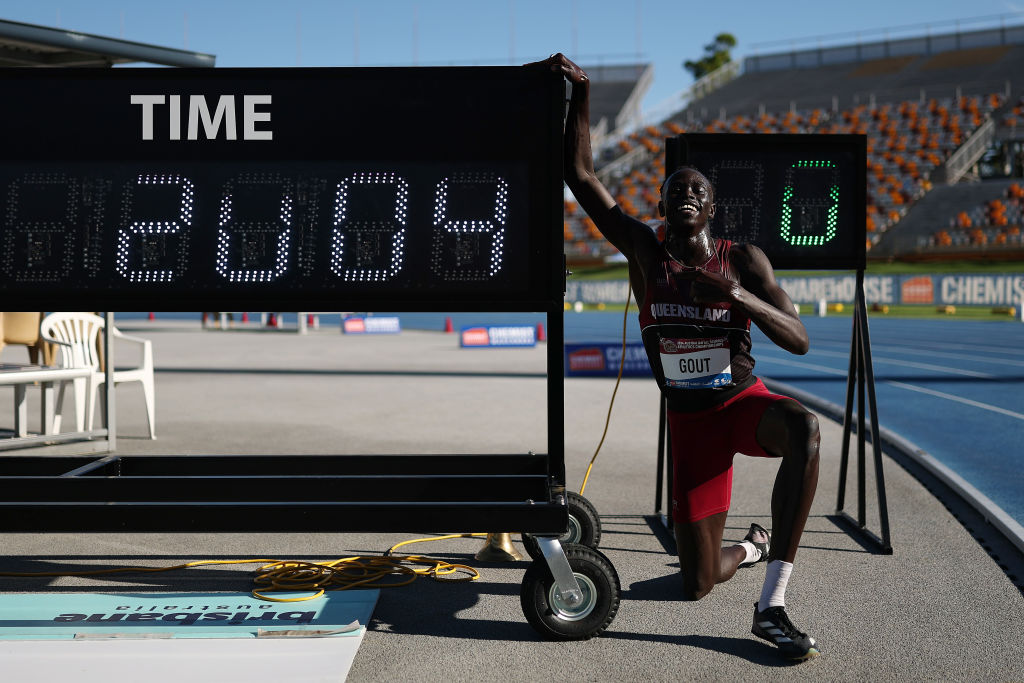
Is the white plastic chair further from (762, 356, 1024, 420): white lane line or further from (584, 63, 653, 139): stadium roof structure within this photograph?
(584, 63, 653, 139): stadium roof structure

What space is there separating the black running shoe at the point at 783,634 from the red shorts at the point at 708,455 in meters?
0.58

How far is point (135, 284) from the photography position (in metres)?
4.36

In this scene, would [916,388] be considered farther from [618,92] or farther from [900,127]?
[618,92]

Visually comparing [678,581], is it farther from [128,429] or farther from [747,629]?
[128,429]

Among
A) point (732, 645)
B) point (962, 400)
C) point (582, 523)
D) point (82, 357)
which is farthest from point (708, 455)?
point (962, 400)

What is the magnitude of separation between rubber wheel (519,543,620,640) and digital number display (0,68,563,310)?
1.17m

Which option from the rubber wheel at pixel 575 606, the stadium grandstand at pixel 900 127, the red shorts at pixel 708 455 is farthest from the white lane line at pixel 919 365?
the stadium grandstand at pixel 900 127

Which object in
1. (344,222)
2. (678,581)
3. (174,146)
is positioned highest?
(174,146)

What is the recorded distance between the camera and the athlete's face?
4434 mm

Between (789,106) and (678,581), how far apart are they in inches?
2202

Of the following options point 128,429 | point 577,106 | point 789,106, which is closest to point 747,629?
point 577,106

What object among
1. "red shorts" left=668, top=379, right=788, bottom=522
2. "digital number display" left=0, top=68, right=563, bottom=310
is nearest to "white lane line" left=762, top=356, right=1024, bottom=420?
"red shorts" left=668, top=379, right=788, bottom=522

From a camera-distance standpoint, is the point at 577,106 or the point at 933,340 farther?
the point at 933,340

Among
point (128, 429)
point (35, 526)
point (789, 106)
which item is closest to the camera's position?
point (35, 526)
